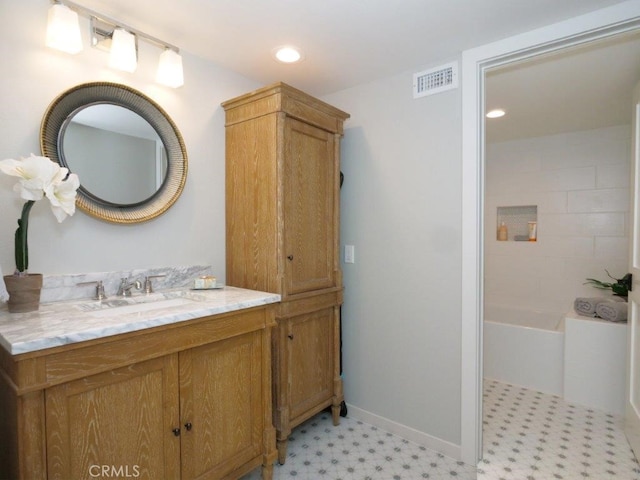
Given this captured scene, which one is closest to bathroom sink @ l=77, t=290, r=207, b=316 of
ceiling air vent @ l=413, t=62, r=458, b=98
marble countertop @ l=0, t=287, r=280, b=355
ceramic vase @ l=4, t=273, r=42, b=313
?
marble countertop @ l=0, t=287, r=280, b=355

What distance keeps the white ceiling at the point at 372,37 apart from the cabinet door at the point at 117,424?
5.02ft

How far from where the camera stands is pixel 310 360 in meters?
2.04

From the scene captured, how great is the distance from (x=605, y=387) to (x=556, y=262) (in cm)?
138

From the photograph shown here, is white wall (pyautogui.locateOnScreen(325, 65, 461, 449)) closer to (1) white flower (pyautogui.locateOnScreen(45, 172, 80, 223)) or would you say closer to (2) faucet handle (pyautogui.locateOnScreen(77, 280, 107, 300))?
(2) faucet handle (pyautogui.locateOnScreen(77, 280, 107, 300))

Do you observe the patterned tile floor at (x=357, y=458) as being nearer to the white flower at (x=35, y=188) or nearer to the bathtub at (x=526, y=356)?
the bathtub at (x=526, y=356)

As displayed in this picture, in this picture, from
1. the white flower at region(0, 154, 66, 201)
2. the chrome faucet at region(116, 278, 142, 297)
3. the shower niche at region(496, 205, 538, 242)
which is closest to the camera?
the white flower at region(0, 154, 66, 201)

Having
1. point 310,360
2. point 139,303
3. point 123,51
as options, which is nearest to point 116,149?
point 123,51

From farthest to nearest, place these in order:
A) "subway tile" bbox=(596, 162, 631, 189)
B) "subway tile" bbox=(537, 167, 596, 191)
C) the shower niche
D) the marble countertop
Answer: the shower niche < "subway tile" bbox=(537, 167, 596, 191) < "subway tile" bbox=(596, 162, 631, 189) < the marble countertop

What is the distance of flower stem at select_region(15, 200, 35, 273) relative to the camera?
1267mm

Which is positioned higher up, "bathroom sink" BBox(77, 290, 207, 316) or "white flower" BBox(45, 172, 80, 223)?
"white flower" BBox(45, 172, 80, 223)

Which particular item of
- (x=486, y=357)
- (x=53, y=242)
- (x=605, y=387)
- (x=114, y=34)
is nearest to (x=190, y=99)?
(x=114, y=34)

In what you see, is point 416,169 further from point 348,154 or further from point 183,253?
point 183,253

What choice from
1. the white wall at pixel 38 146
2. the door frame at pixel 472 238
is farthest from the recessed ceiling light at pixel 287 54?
the door frame at pixel 472 238

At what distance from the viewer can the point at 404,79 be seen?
6.99ft
